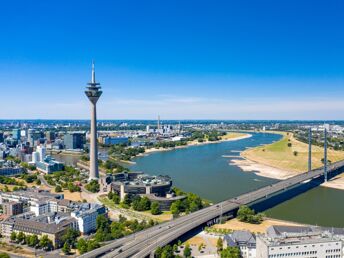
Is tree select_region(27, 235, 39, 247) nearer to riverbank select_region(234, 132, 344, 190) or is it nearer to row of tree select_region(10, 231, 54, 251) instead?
row of tree select_region(10, 231, 54, 251)

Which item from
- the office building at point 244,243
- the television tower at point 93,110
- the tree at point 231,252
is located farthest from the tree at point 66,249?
the television tower at point 93,110

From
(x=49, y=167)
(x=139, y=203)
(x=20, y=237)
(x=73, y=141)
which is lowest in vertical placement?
(x=20, y=237)

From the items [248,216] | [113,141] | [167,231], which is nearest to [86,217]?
[167,231]

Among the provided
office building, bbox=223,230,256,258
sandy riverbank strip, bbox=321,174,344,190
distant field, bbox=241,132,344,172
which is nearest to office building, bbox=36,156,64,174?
distant field, bbox=241,132,344,172

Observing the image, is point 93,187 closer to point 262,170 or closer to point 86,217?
point 86,217

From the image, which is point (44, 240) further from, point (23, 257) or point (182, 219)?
point (182, 219)

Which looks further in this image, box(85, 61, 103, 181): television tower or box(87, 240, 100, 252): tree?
box(85, 61, 103, 181): television tower

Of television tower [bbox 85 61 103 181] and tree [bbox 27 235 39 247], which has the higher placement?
television tower [bbox 85 61 103 181]

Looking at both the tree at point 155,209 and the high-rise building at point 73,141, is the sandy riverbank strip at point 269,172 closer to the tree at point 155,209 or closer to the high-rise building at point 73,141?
the tree at point 155,209
